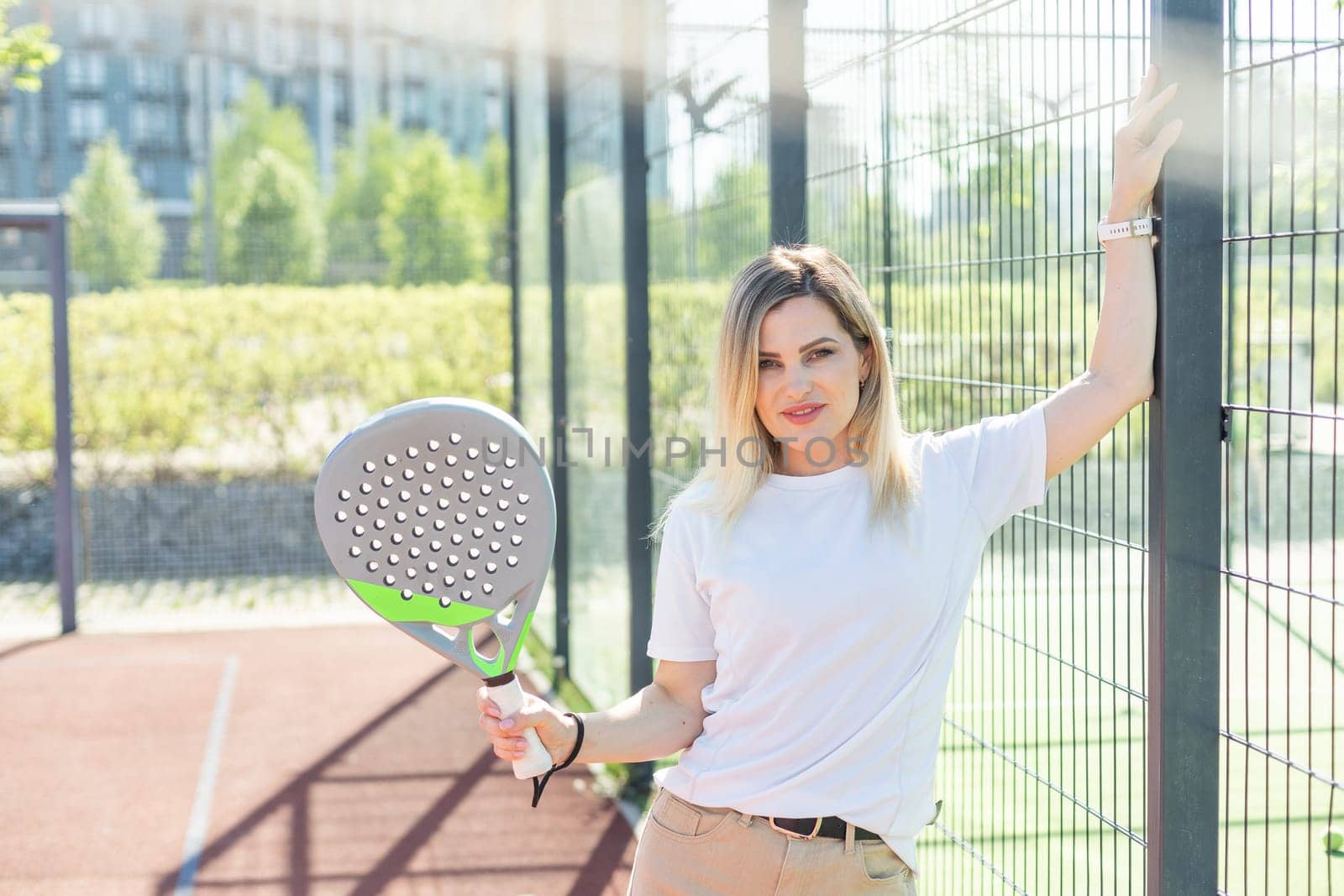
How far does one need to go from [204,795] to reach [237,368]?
18.9ft

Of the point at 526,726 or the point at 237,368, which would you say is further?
the point at 237,368

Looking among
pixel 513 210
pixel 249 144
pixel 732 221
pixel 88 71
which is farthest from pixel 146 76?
pixel 732 221

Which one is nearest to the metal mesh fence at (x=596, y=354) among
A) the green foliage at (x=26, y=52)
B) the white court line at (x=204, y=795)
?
the white court line at (x=204, y=795)

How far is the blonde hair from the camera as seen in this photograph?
1991mm

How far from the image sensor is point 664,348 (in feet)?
16.4

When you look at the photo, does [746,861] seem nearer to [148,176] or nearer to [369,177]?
[369,177]

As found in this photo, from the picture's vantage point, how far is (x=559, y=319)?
6.68 meters

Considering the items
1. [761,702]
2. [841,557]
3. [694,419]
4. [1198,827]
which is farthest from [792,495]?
[694,419]

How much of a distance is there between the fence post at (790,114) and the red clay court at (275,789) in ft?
7.54

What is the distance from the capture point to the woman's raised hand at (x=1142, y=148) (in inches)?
73.6

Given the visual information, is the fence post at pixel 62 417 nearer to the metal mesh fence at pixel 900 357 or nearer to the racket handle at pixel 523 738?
the metal mesh fence at pixel 900 357

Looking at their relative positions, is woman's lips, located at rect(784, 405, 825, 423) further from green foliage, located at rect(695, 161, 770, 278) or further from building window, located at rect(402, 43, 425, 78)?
building window, located at rect(402, 43, 425, 78)

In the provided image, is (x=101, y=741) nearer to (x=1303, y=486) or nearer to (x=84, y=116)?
(x=1303, y=486)

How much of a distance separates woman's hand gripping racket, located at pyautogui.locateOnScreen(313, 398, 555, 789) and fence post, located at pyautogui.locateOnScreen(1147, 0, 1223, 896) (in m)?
0.92
